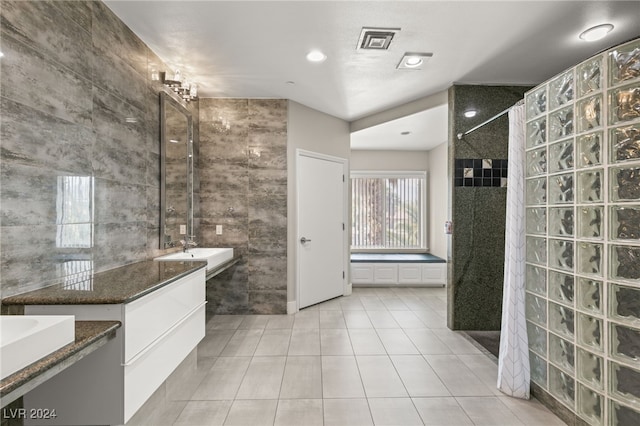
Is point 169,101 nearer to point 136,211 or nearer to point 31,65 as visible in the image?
point 136,211

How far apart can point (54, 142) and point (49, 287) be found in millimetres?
768

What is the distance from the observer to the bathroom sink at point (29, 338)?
39.1 inches

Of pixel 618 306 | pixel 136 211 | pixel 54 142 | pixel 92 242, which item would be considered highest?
pixel 54 142

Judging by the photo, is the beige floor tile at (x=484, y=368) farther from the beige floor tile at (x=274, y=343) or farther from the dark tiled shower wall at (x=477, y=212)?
the beige floor tile at (x=274, y=343)

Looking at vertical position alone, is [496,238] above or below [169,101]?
below

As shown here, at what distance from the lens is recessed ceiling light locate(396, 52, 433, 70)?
282 cm

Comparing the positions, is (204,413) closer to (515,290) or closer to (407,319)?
(515,290)

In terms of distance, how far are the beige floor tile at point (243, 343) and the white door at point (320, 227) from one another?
919 millimetres

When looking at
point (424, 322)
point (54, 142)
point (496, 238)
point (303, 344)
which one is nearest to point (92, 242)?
point (54, 142)

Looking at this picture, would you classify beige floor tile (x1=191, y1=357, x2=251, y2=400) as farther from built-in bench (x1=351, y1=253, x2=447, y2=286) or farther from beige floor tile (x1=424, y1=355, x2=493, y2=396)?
built-in bench (x1=351, y1=253, x2=447, y2=286)

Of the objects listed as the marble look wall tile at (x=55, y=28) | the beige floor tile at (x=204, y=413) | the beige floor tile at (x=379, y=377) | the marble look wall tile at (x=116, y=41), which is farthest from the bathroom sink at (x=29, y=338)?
the beige floor tile at (x=379, y=377)

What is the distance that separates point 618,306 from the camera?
1.67 m

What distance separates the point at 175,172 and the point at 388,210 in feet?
13.3

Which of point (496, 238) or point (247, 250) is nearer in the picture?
point (496, 238)
